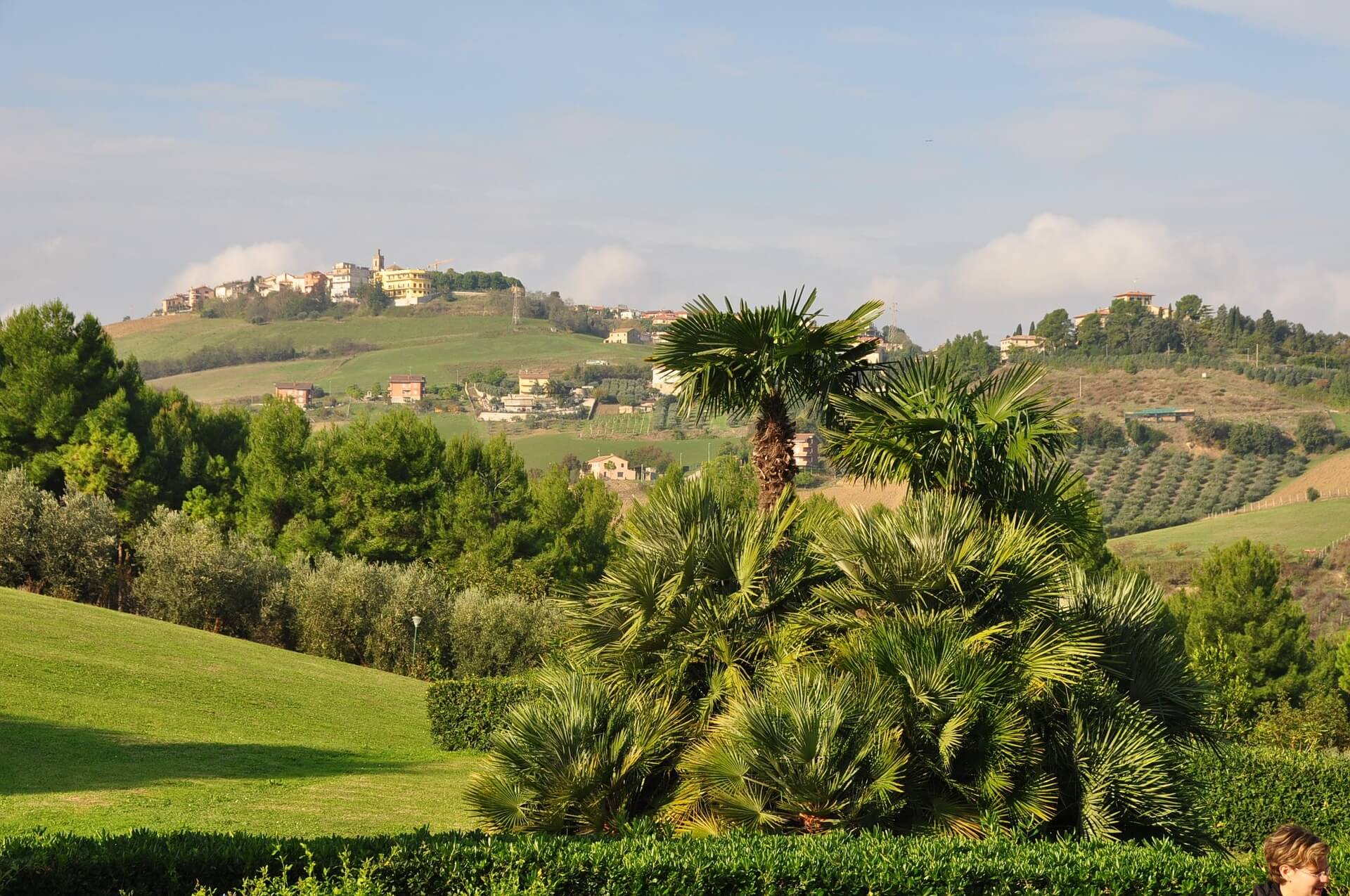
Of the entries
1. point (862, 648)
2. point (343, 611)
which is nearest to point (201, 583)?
point (343, 611)

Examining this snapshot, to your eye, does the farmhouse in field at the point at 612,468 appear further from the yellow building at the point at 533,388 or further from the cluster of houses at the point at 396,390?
the yellow building at the point at 533,388

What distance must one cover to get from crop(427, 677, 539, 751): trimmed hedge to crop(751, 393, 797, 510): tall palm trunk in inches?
552

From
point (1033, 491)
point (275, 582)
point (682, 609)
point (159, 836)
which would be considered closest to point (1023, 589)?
point (1033, 491)

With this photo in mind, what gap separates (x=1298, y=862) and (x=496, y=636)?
3605cm

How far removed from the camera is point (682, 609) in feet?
37.9

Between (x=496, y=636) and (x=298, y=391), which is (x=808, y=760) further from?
(x=298, y=391)

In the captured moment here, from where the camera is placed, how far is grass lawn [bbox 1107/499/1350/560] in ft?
343

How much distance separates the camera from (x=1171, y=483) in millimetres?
134875

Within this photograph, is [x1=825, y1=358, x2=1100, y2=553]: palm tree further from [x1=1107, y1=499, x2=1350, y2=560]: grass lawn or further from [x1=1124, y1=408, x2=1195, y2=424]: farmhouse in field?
[x1=1124, y1=408, x2=1195, y2=424]: farmhouse in field

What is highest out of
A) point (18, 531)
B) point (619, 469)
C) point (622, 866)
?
point (622, 866)

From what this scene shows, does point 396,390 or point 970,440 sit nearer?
point 970,440

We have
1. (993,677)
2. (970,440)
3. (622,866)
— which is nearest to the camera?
(622,866)

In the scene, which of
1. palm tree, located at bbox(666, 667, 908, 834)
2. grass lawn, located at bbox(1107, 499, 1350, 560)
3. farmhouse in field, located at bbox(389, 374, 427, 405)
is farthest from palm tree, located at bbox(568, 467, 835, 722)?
farmhouse in field, located at bbox(389, 374, 427, 405)

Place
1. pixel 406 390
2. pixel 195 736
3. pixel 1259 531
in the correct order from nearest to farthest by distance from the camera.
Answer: pixel 195 736 < pixel 1259 531 < pixel 406 390
